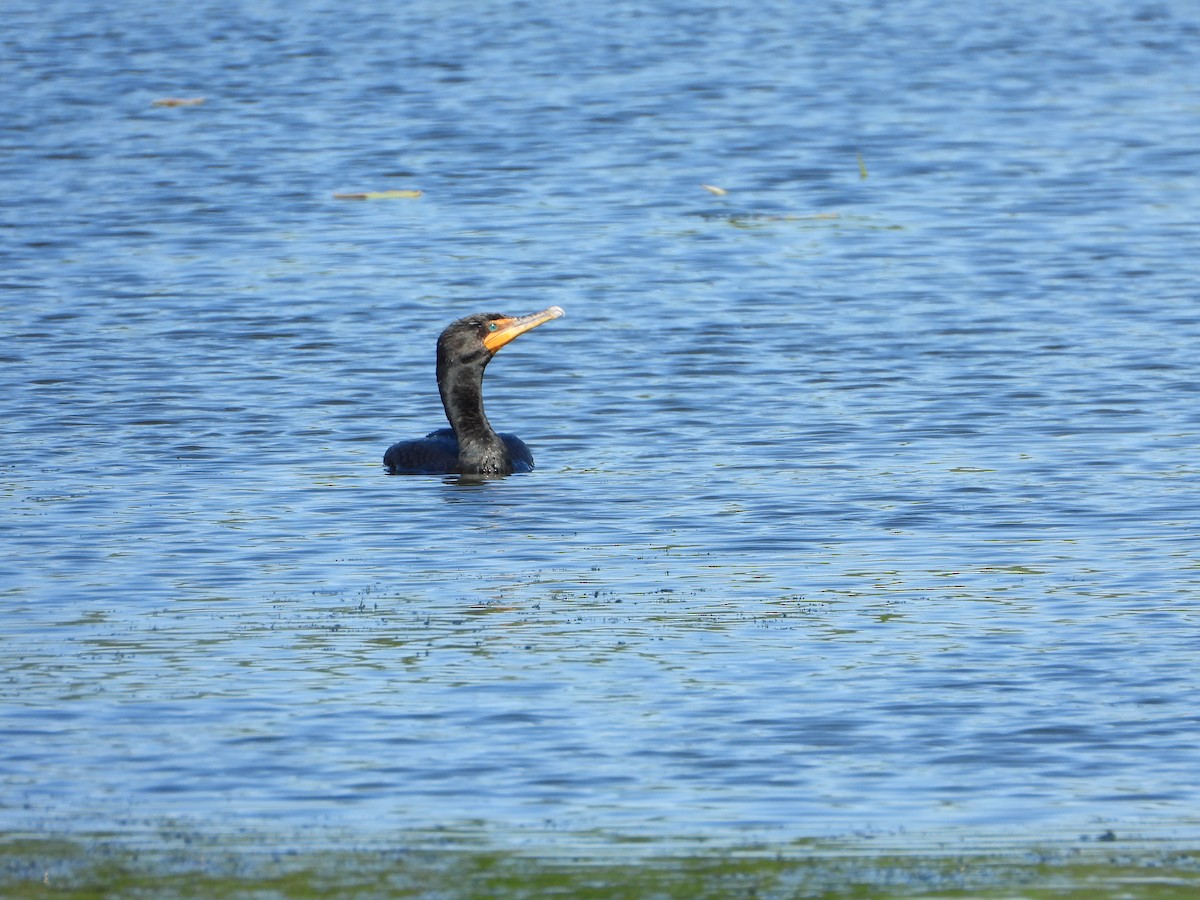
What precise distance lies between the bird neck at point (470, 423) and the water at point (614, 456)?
0.32 meters

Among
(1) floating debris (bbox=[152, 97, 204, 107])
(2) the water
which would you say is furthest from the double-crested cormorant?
(1) floating debris (bbox=[152, 97, 204, 107])

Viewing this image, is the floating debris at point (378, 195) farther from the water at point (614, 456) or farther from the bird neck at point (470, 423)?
the bird neck at point (470, 423)

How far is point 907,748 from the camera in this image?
9.68 meters

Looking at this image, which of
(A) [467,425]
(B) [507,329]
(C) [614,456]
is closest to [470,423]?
(A) [467,425]

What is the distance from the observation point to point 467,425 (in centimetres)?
1634

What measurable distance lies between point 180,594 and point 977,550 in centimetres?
450

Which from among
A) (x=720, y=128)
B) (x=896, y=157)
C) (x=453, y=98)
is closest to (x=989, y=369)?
(x=896, y=157)

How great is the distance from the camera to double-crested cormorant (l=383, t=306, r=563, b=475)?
16109 millimetres

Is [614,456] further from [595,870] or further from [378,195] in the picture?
[378,195]

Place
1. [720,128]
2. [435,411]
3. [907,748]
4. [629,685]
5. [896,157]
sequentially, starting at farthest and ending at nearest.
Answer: [720,128] < [896,157] < [435,411] < [629,685] < [907,748]

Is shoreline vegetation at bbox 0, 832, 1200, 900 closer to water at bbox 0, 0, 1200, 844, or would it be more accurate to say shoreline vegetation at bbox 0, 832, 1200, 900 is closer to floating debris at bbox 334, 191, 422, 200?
water at bbox 0, 0, 1200, 844

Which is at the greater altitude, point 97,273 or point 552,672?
point 552,672

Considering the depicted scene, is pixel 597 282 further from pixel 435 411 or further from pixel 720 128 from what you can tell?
pixel 720 128

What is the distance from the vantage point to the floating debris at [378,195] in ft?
90.5
